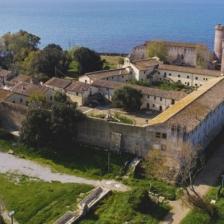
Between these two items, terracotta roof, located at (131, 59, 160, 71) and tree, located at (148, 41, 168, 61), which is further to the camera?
tree, located at (148, 41, 168, 61)

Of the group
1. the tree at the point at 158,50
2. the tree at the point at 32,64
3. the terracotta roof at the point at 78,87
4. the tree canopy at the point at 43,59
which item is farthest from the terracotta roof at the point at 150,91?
the tree at the point at 158,50

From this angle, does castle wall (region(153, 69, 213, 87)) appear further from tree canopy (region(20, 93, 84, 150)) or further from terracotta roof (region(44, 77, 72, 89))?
tree canopy (region(20, 93, 84, 150))

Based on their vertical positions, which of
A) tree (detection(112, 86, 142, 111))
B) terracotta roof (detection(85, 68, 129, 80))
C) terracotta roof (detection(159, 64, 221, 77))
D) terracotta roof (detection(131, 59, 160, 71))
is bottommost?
tree (detection(112, 86, 142, 111))

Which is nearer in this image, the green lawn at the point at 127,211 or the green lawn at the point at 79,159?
the green lawn at the point at 127,211

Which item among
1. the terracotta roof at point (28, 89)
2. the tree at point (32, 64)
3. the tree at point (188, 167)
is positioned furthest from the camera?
the tree at point (32, 64)

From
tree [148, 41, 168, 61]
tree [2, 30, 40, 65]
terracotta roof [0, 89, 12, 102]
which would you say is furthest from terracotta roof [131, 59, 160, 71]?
terracotta roof [0, 89, 12, 102]

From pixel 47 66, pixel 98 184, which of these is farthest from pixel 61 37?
pixel 98 184

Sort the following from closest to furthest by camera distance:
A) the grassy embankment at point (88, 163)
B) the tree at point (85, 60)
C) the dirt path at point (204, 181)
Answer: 1. the dirt path at point (204, 181)
2. the grassy embankment at point (88, 163)
3. the tree at point (85, 60)

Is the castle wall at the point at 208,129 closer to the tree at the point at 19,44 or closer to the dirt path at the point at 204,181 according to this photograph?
the dirt path at the point at 204,181
